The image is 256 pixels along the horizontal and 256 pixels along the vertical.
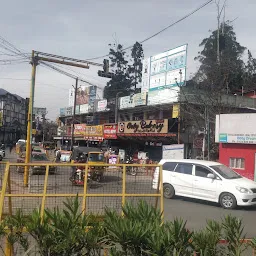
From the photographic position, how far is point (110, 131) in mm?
39500

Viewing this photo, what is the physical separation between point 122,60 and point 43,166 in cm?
6675

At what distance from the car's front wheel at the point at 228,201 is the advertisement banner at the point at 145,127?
58.7 feet

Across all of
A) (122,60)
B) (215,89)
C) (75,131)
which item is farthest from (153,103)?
(122,60)

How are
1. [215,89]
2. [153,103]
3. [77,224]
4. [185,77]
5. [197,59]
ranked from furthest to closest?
[197,59], [153,103], [185,77], [215,89], [77,224]

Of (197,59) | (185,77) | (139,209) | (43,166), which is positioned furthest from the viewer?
(197,59)

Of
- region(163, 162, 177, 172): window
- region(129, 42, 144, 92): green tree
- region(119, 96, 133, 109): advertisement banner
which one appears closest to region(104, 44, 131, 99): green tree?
region(129, 42, 144, 92): green tree

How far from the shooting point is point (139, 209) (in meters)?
4.64

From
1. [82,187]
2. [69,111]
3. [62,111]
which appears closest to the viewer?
[82,187]

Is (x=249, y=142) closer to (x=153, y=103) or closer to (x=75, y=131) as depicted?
(x=153, y=103)

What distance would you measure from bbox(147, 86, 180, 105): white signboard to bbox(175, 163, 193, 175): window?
18651mm

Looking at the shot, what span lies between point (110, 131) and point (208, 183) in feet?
85.6


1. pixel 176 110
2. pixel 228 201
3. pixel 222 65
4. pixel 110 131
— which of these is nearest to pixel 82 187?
pixel 228 201

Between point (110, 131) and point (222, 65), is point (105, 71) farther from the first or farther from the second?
point (110, 131)

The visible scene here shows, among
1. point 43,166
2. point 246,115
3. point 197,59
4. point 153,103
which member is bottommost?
point 43,166
